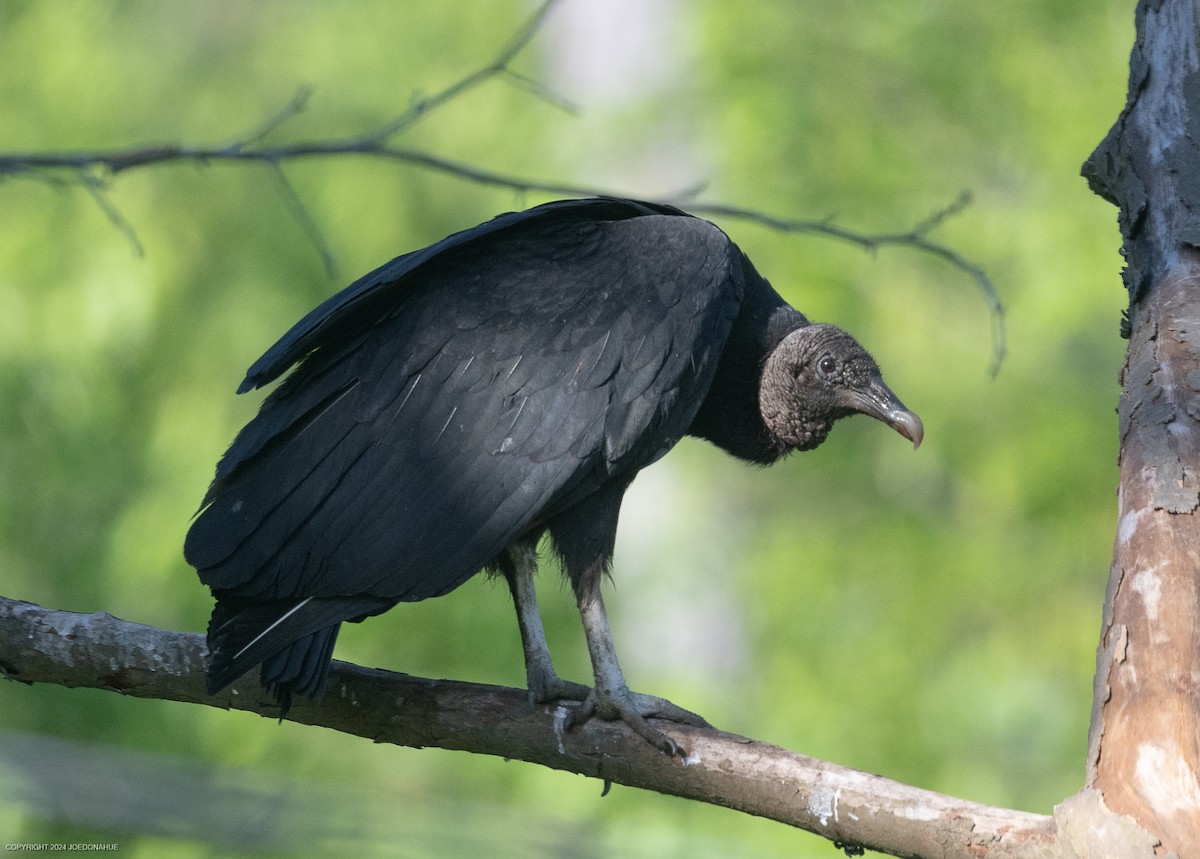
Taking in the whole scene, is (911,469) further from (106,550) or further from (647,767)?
(647,767)

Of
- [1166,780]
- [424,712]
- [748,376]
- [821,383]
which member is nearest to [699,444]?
[748,376]

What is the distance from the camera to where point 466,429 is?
2.78 metres

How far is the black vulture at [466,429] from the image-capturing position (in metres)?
2.59

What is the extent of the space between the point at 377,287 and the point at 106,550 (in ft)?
12.2

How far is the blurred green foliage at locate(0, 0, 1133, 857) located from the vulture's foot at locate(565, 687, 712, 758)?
270 cm

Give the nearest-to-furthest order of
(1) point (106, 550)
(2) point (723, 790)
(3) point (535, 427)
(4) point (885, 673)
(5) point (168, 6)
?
(2) point (723, 790), (3) point (535, 427), (1) point (106, 550), (4) point (885, 673), (5) point (168, 6)

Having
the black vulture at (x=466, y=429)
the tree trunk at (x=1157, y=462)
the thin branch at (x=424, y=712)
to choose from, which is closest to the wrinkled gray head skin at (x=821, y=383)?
the black vulture at (x=466, y=429)

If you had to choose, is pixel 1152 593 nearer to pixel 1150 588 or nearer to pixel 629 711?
pixel 1150 588

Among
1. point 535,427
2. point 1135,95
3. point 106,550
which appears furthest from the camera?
point 106,550

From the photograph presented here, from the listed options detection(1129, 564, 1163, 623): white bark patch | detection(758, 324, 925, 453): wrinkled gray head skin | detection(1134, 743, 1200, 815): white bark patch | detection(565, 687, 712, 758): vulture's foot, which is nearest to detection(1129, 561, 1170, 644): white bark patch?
detection(1129, 564, 1163, 623): white bark patch

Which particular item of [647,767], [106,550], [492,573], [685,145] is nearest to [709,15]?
[685,145]

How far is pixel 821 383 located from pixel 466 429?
978 mm

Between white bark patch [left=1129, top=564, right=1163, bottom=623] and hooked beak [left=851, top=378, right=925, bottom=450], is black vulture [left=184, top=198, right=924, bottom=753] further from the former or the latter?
white bark patch [left=1129, top=564, right=1163, bottom=623]

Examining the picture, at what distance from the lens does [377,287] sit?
111 inches
